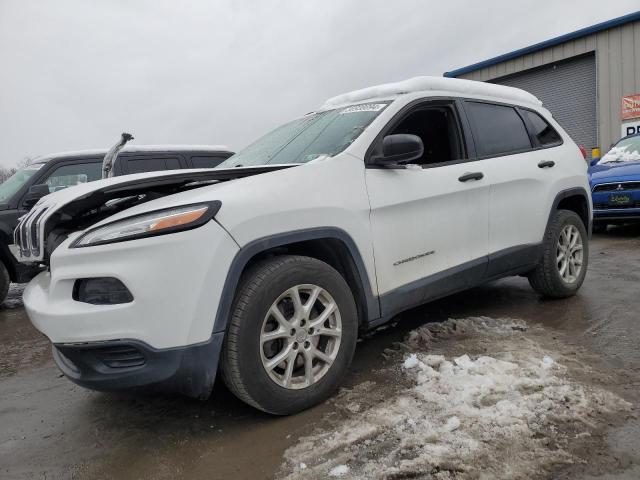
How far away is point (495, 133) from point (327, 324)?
2.22m

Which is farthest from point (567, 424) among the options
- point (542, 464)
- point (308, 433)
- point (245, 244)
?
point (245, 244)

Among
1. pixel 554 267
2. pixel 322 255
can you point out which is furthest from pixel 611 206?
pixel 322 255

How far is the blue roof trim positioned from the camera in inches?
499

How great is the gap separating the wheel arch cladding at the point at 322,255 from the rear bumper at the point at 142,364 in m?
0.17

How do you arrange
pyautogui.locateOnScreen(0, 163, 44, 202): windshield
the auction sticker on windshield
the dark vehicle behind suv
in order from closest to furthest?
the auction sticker on windshield → the dark vehicle behind suv → pyautogui.locateOnScreen(0, 163, 44, 202): windshield

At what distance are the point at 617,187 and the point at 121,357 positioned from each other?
26.5 ft

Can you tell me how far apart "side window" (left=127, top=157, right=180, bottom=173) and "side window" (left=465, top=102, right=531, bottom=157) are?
425 centimetres

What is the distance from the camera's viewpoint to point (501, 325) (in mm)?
3619

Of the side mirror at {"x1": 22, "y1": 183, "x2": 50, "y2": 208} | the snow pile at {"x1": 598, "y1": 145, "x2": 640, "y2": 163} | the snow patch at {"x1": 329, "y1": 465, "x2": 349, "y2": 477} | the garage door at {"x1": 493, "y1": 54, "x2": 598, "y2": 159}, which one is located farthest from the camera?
the garage door at {"x1": 493, "y1": 54, "x2": 598, "y2": 159}

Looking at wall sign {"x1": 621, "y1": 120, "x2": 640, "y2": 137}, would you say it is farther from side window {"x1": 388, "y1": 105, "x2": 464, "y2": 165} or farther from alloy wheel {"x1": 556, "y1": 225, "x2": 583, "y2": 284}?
side window {"x1": 388, "y1": 105, "x2": 464, "y2": 165}

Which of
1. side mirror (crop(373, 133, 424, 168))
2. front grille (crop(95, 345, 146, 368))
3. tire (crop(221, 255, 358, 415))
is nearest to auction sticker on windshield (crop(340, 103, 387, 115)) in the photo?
side mirror (crop(373, 133, 424, 168))

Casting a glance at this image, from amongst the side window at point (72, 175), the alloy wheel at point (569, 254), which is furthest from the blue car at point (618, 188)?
the side window at point (72, 175)

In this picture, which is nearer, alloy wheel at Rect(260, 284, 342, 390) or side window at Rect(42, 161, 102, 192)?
alloy wheel at Rect(260, 284, 342, 390)

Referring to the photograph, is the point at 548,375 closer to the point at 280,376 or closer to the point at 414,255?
the point at 414,255
